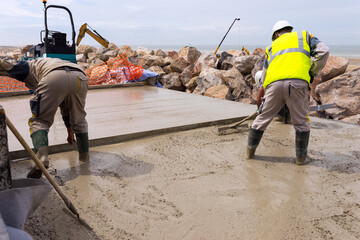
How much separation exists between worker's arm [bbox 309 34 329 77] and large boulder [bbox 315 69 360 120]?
12.7 ft

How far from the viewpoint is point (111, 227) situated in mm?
2107

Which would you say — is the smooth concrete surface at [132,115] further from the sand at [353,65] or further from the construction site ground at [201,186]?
the sand at [353,65]

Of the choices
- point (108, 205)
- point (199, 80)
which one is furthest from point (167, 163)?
point (199, 80)

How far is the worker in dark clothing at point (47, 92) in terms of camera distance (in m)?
2.74

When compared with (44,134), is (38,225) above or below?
below

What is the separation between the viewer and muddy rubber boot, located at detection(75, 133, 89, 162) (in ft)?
10.2

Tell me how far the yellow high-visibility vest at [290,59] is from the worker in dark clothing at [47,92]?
6.32 feet

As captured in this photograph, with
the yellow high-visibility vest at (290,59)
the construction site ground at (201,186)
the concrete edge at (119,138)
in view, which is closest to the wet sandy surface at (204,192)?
→ the construction site ground at (201,186)

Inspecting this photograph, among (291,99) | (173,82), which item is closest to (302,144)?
(291,99)

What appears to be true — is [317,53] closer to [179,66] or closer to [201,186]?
[201,186]

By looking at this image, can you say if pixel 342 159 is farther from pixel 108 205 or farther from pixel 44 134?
pixel 44 134

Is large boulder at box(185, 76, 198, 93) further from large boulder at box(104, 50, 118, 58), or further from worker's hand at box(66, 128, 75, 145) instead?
large boulder at box(104, 50, 118, 58)

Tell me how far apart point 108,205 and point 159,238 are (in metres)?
0.58

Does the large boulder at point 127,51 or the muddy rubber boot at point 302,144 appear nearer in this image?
the muddy rubber boot at point 302,144
